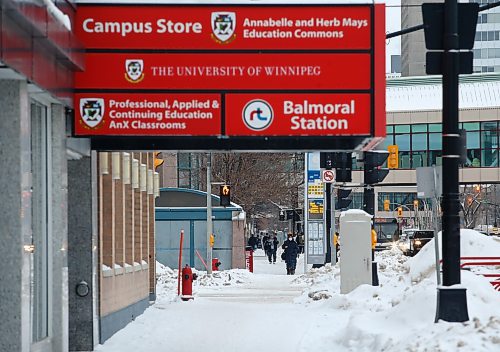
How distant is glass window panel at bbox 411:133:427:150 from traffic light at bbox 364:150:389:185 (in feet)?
187

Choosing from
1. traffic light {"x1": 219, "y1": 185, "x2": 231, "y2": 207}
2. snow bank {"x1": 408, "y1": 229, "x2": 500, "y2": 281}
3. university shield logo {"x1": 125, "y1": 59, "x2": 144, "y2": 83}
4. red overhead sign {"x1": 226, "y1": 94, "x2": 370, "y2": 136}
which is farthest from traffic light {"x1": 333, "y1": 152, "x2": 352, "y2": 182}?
university shield logo {"x1": 125, "y1": 59, "x2": 144, "y2": 83}

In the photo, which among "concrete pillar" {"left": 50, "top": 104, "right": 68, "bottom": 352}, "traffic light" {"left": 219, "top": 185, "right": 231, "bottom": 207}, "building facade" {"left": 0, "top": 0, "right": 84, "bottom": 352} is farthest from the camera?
"traffic light" {"left": 219, "top": 185, "right": 231, "bottom": 207}

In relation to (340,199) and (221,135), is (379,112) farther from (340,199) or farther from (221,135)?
(340,199)

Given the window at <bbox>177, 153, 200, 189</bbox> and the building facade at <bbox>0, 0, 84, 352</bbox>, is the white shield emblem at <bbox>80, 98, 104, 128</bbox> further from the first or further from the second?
the window at <bbox>177, 153, 200, 189</bbox>

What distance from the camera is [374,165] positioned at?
25.3 m

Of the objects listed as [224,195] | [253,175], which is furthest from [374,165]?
[253,175]

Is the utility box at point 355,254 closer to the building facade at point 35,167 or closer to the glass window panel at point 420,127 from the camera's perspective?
the building facade at point 35,167

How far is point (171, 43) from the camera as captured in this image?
14336mm

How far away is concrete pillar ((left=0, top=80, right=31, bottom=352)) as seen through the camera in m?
10.9

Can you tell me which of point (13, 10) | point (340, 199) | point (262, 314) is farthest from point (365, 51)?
point (340, 199)

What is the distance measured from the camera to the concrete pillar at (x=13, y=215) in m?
10.9

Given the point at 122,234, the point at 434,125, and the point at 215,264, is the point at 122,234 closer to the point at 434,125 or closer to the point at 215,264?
the point at 215,264

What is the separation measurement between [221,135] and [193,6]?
177cm

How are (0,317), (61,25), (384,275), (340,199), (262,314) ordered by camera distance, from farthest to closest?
(340,199)
(384,275)
(262,314)
(61,25)
(0,317)
